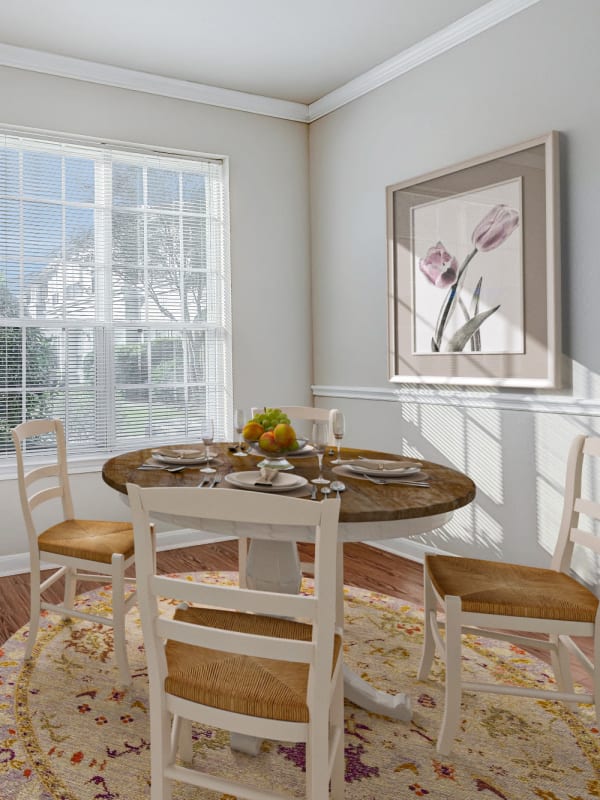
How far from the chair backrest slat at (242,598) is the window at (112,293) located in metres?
→ 2.75

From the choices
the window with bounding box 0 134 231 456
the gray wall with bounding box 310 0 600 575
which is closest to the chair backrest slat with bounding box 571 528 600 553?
the gray wall with bounding box 310 0 600 575

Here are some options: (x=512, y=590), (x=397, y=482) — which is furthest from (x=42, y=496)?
(x=512, y=590)

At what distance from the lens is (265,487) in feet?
6.49

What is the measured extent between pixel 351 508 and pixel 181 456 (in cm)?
96

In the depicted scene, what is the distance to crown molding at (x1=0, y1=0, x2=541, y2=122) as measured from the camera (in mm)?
3424

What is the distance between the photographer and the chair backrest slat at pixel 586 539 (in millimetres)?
2052

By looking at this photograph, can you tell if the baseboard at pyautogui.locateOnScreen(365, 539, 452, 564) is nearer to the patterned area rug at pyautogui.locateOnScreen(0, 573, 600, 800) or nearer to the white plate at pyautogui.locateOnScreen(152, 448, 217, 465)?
the patterned area rug at pyautogui.locateOnScreen(0, 573, 600, 800)

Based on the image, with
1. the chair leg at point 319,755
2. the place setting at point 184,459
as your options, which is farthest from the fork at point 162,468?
the chair leg at point 319,755

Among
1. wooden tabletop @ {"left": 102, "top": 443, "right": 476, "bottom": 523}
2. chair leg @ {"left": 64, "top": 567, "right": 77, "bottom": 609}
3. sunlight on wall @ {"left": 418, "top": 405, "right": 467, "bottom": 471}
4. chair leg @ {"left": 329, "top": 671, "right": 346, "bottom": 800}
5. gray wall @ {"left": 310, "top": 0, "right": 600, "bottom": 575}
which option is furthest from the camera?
sunlight on wall @ {"left": 418, "top": 405, "right": 467, "bottom": 471}

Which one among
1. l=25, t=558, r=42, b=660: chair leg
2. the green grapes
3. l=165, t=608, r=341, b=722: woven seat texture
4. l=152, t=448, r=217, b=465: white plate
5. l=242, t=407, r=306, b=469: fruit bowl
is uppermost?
the green grapes

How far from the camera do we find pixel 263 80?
4266 mm

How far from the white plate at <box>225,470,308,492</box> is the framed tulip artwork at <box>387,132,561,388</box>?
155 centimetres

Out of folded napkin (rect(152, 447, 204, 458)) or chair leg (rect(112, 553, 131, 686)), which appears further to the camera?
folded napkin (rect(152, 447, 204, 458))

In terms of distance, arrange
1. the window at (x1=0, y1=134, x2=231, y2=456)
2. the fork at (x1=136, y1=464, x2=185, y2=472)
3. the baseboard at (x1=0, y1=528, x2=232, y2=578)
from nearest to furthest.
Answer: the fork at (x1=136, y1=464, x2=185, y2=472) < the baseboard at (x1=0, y1=528, x2=232, y2=578) < the window at (x1=0, y1=134, x2=231, y2=456)
